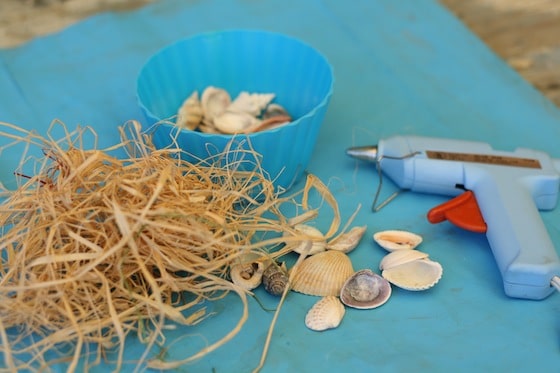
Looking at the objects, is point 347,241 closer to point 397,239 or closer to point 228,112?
point 397,239

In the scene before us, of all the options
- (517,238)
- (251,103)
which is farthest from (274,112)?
(517,238)

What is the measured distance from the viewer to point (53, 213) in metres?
0.59

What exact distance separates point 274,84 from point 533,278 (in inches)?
17.4

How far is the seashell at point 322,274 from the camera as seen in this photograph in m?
0.63

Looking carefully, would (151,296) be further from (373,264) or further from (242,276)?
(373,264)

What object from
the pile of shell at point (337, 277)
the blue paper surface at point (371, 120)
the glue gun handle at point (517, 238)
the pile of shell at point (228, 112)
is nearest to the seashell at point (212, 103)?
the pile of shell at point (228, 112)

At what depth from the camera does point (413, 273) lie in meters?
0.65

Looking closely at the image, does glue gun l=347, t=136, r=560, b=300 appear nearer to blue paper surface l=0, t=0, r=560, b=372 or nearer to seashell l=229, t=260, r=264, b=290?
blue paper surface l=0, t=0, r=560, b=372

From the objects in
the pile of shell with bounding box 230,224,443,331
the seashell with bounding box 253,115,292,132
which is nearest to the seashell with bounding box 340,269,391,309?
the pile of shell with bounding box 230,224,443,331

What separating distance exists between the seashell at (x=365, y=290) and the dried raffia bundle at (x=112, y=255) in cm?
8

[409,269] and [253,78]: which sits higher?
[253,78]

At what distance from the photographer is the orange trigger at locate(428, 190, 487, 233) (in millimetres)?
673

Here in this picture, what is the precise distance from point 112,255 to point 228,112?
0.31 metres

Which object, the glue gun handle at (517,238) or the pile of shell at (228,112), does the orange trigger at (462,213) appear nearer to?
the glue gun handle at (517,238)
